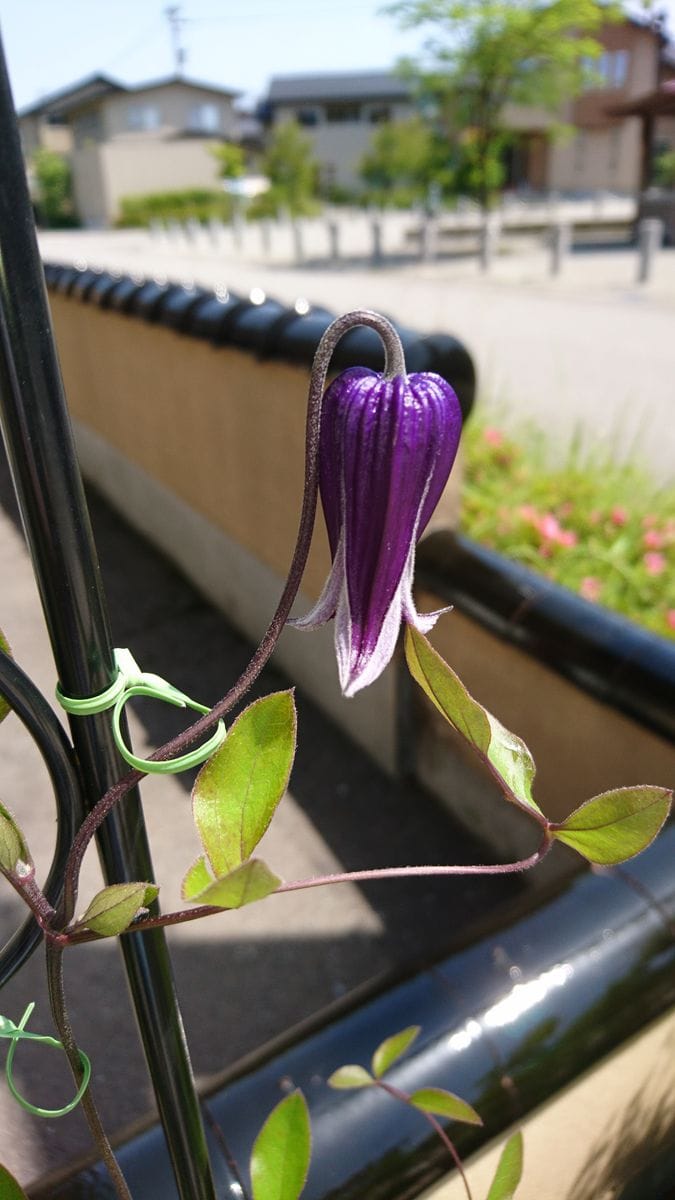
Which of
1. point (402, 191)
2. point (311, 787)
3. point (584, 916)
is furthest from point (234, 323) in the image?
point (402, 191)

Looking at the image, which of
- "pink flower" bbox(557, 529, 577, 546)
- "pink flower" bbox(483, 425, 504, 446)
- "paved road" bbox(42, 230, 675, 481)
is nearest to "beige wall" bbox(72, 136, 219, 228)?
"paved road" bbox(42, 230, 675, 481)

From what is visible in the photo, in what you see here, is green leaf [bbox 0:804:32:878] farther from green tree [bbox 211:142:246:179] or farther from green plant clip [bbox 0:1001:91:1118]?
green tree [bbox 211:142:246:179]

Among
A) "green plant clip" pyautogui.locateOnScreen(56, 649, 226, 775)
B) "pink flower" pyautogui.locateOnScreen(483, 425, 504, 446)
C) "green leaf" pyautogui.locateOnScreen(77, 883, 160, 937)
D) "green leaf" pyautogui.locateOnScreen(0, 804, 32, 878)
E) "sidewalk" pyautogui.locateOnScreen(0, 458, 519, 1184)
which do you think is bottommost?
"sidewalk" pyautogui.locateOnScreen(0, 458, 519, 1184)

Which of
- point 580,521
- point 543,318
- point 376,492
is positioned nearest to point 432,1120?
point 376,492

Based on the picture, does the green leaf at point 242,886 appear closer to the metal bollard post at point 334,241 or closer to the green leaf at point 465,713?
the green leaf at point 465,713

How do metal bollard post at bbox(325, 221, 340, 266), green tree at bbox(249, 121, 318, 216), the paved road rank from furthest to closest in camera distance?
green tree at bbox(249, 121, 318, 216), metal bollard post at bbox(325, 221, 340, 266), the paved road

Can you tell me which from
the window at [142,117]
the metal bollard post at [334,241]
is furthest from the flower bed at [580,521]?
the window at [142,117]

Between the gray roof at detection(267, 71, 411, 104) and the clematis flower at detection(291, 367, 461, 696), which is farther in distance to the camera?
the gray roof at detection(267, 71, 411, 104)
